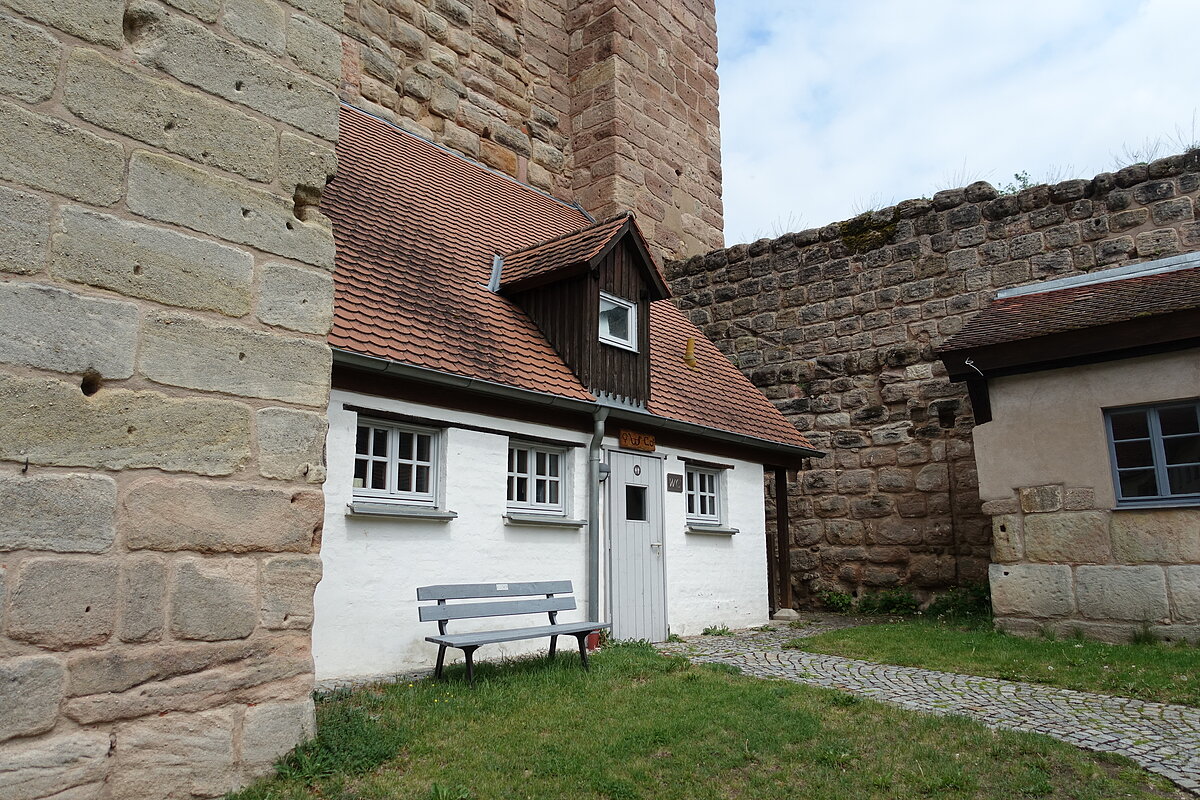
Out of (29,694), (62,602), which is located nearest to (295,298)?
(62,602)

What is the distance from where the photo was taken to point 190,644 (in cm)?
383

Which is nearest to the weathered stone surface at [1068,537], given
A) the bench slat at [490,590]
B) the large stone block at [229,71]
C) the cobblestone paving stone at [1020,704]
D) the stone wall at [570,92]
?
the cobblestone paving stone at [1020,704]

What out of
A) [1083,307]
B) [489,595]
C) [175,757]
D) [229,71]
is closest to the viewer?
[175,757]

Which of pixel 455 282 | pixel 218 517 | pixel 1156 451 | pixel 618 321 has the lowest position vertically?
pixel 218 517

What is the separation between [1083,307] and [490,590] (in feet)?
22.3

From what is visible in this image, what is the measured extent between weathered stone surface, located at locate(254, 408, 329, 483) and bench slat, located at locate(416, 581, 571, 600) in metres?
2.52

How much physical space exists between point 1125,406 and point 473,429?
20.6 feet

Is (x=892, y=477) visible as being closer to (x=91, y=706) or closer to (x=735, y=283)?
(x=735, y=283)

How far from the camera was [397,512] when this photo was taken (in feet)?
22.7

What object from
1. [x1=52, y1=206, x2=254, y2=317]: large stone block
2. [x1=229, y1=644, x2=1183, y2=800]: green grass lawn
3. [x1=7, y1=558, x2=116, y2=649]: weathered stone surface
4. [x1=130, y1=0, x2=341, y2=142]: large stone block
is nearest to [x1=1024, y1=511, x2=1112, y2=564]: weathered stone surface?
[x1=229, y1=644, x2=1183, y2=800]: green grass lawn

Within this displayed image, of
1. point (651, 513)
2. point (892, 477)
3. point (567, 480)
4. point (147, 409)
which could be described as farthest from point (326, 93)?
point (892, 477)

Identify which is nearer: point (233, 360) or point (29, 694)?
point (29, 694)

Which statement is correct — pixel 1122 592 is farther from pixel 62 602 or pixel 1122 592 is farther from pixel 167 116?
pixel 167 116

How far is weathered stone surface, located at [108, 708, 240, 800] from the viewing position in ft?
11.6
